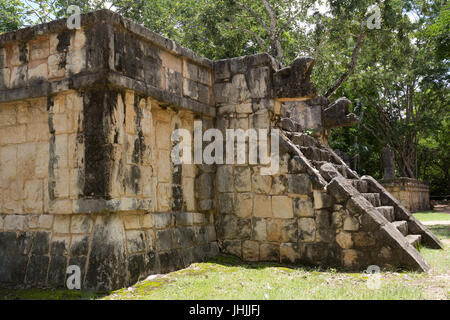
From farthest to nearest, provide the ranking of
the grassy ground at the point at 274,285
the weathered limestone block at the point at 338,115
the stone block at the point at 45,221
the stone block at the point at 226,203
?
the weathered limestone block at the point at 338,115 < the stone block at the point at 226,203 < the stone block at the point at 45,221 < the grassy ground at the point at 274,285

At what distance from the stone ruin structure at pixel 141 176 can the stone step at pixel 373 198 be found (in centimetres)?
26

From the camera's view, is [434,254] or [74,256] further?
[434,254]

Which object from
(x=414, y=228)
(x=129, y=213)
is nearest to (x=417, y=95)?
(x=414, y=228)

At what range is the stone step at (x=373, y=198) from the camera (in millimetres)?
7345

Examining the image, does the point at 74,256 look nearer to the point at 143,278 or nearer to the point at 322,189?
the point at 143,278

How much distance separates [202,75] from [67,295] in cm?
396

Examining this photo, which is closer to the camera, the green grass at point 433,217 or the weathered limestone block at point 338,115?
the weathered limestone block at point 338,115

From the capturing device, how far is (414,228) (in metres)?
7.88

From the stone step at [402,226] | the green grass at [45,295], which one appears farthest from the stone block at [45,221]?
the stone step at [402,226]

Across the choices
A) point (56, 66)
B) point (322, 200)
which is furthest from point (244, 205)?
point (56, 66)

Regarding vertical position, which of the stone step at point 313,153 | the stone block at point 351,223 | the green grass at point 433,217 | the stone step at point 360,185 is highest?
the stone step at point 313,153

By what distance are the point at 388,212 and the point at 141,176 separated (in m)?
4.47

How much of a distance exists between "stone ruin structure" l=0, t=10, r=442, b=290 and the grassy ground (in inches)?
9.3

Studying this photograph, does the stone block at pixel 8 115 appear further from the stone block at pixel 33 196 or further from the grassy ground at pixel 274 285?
the grassy ground at pixel 274 285
